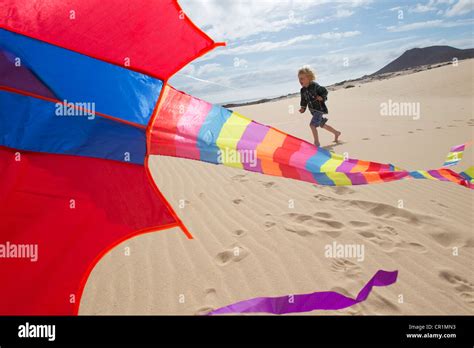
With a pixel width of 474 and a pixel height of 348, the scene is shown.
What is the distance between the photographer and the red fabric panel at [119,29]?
5.57ft

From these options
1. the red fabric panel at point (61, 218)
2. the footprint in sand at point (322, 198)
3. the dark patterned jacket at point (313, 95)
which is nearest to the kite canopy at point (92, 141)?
the red fabric panel at point (61, 218)

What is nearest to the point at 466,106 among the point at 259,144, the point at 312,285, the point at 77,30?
the point at 312,285

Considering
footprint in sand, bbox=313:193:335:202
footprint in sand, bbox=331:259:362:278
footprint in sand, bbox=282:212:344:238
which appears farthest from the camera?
footprint in sand, bbox=313:193:335:202

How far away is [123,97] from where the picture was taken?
191 centimetres

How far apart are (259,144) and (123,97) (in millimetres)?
850

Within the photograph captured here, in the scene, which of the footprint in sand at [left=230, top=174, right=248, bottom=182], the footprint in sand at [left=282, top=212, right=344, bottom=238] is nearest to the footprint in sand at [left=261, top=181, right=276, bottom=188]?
the footprint in sand at [left=230, top=174, right=248, bottom=182]

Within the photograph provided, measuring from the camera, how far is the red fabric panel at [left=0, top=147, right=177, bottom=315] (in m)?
1.55

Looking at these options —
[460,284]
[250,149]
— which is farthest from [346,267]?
[250,149]

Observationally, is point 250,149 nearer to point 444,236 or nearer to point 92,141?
point 92,141

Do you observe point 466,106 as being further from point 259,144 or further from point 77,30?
point 77,30

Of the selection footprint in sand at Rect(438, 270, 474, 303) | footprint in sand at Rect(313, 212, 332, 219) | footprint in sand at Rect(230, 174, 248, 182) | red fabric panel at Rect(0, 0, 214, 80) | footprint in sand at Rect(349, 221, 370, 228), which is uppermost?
red fabric panel at Rect(0, 0, 214, 80)

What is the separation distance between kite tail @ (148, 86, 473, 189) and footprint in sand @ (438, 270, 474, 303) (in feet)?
4.02

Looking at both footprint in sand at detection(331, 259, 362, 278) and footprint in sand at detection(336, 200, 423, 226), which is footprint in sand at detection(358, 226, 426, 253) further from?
footprint in sand at detection(331, 259, 362, 278)

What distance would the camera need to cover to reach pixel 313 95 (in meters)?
6.34
